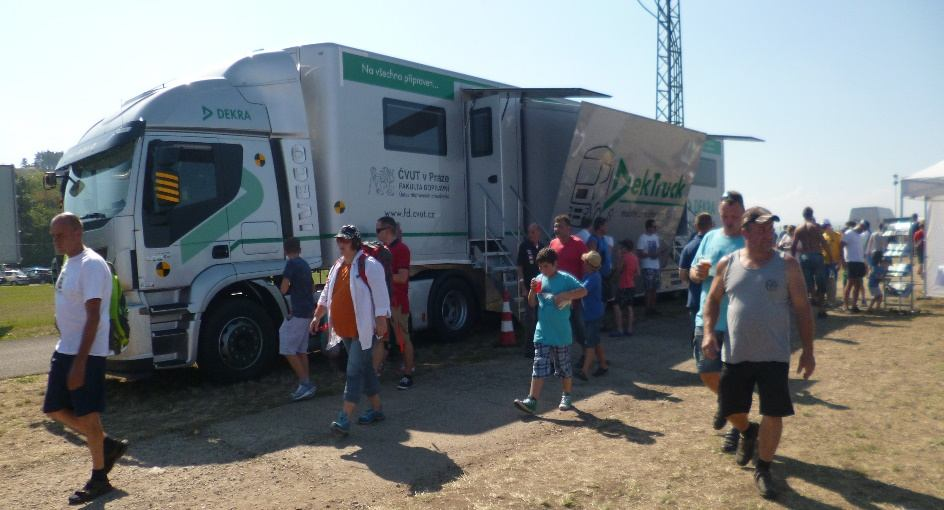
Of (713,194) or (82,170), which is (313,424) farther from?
(713,194)

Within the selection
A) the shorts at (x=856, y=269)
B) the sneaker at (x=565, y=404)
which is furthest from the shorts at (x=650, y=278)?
the sneaker at (x=565, y=404)

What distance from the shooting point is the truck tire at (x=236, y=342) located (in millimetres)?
7488

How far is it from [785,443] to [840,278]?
65.1ft

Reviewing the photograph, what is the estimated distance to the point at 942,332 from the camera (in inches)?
408

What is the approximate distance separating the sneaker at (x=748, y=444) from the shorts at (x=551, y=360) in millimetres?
1807

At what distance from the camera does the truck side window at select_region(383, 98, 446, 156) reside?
933 cm

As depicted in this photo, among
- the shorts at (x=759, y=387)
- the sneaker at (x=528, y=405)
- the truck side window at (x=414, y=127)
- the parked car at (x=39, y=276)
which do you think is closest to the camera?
the shorts at (x=759, y=387)

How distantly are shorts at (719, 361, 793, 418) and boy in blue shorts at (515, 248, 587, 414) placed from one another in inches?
72.6

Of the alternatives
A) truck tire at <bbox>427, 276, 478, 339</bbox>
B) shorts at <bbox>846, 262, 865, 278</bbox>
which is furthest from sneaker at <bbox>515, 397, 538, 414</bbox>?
shorts at <bbox>846, 262, 865, 278</bbox>

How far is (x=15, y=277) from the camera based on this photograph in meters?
45.2

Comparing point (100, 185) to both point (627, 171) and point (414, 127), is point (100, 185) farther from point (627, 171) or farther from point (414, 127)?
point (627, 171)

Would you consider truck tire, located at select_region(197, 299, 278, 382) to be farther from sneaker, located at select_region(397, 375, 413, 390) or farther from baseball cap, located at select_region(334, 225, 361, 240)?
baseball cap, located at select_region(334, 225, 361, 240)

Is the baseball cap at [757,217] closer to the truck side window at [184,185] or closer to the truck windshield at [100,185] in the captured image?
the truck side window at [184,185]

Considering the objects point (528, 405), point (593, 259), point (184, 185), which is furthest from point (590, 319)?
point (184, 185)
